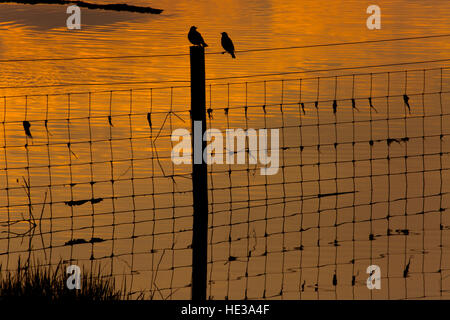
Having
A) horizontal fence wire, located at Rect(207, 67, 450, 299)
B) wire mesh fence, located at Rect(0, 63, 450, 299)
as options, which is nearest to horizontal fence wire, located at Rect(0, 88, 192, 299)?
wire mesh fence, located at Rect(0, 63, 450, 299)

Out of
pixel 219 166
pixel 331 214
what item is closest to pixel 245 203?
pixel 331 214

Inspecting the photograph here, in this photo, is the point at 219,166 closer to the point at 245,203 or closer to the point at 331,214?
the point at 245,203

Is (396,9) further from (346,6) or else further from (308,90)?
(308,90)

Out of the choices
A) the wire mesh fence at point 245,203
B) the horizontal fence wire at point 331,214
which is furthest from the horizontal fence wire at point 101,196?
the horizontal fence wire at point 331,214

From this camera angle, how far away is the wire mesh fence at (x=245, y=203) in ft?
36.9

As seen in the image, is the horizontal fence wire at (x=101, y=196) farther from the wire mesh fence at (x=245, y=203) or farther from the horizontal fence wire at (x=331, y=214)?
the horizontal fence wire at (x=331, y=214)

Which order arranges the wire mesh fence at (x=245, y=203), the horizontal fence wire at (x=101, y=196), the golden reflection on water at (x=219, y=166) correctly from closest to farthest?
the horizontal fence wire at (x=101, y=196) < the wire mesh fence at (x=245, y=203) < the golden reflection on water at (x=219, y=166)

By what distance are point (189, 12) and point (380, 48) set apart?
54.1 ft

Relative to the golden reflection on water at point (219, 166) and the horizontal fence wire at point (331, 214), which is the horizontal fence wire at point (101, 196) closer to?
the golden reflection on water at point (219, 166)

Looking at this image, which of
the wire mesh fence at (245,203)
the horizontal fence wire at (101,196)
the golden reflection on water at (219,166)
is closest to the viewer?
the horizontal fence wire at (101,196)

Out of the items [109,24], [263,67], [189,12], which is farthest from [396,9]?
[263,67]

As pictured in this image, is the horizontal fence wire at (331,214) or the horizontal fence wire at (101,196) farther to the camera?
the horizontal fence wire at (331,214)

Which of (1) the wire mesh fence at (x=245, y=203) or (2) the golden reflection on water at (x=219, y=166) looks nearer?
(1) the wire mesh fence at (x=245, y=203)

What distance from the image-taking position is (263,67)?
92.1 ft
